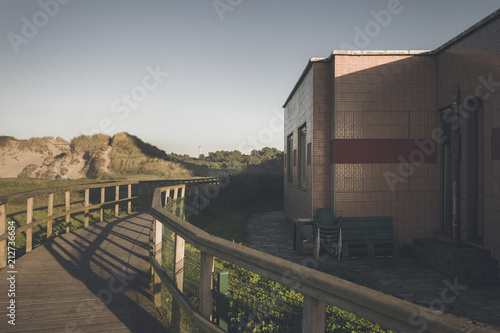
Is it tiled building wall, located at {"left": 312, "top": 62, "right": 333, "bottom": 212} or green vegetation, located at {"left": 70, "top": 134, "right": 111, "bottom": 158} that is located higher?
green vegetation, located at {"left": 70, "top": 134, "right": 111, "bottom": 158}

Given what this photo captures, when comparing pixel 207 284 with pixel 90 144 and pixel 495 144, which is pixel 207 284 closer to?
pixel 495 144

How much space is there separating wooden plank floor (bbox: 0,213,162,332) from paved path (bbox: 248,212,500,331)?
3.66 meters

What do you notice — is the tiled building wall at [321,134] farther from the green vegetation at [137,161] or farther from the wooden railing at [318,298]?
the green vegetation at [137,161]

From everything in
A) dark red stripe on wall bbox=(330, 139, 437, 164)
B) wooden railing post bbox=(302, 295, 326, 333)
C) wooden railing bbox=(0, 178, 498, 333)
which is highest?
dark red stripe on wall bbox=(330, 139, 437, 164)

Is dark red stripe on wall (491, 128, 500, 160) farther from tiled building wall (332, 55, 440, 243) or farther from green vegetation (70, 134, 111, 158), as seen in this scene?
green vegetation (70, 134, 111, 158)

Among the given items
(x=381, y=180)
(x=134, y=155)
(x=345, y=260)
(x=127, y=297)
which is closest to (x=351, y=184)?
(x=381, y=180)

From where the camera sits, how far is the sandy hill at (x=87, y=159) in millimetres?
52719

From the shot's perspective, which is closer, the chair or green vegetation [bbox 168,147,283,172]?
the chair

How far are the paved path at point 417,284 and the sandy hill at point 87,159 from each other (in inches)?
1748

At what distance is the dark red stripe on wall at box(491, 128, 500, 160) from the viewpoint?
6300mm

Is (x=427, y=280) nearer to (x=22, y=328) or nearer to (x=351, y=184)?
(x=351, y=184)

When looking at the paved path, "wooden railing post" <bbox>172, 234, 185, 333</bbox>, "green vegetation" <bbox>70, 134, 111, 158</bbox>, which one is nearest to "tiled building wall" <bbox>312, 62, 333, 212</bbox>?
the paved path

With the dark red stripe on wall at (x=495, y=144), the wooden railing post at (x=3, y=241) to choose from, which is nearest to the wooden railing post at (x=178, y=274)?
the wooden railing post at (x=3, y=241)

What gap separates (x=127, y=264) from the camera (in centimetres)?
540
